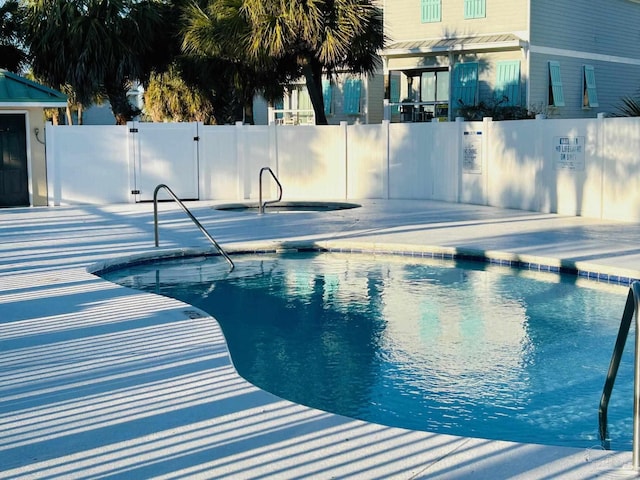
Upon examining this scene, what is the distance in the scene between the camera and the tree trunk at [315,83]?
869 inches

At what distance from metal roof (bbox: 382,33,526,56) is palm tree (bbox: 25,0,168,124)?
703 cm

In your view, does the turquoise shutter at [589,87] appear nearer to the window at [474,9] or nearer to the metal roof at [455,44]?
the metal roof at [455,44]

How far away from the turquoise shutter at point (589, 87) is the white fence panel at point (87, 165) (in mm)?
14660

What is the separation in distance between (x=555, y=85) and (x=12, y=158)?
15.1 m

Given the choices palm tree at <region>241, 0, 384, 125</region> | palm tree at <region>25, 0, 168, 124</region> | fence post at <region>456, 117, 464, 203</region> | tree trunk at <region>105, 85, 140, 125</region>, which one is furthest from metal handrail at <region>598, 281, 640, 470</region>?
tree trunk at <region>105, 85, 140, 125</region>

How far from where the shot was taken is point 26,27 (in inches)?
924

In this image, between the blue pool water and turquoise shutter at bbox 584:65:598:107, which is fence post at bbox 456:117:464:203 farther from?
turquoise shutter at bbox 584:65:598:107

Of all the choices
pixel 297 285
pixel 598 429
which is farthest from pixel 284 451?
pixel 297 285

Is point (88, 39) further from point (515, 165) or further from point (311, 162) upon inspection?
point (515, 165)

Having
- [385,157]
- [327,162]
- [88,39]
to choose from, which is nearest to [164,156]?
[327,162]

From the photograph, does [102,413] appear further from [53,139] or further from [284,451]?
[53,139]

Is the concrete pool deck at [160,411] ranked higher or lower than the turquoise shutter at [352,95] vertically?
lower

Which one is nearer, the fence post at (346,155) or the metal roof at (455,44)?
the fence post at (346,155)

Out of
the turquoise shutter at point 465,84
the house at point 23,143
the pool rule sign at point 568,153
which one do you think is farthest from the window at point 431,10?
the house at point 23,143
